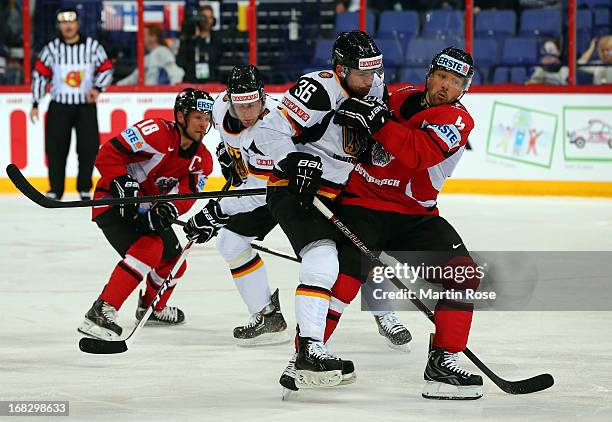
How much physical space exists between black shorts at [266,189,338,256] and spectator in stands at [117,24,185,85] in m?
6.49

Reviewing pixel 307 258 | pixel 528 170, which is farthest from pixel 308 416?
pixel 528 170

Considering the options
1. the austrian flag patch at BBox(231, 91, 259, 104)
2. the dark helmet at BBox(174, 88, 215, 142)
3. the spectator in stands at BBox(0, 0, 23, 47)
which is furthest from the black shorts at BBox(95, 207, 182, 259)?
the spectator in stands at BBox(0, 0, 23, 47)

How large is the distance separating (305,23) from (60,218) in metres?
2.98

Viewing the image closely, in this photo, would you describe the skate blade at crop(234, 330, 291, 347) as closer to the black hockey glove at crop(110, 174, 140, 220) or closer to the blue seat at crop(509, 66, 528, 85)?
the black hockey glove at crop(110, 174, 140, 220)

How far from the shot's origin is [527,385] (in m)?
3.38

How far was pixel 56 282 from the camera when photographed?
17.8ft

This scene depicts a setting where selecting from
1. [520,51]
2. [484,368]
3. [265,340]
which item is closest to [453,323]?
[484,368]

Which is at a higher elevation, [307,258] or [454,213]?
[307,258]

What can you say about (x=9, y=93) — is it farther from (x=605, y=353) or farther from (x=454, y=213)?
(x=605, y=353)

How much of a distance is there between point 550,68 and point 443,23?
0.93 m

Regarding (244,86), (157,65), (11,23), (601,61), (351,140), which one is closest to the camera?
(351,140)

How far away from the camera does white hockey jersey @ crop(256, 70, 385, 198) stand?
346cm

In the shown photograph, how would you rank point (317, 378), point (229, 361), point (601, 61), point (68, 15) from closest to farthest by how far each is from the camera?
point (317, 378) → point (229, 361) → point (68, 15) → point (601, 61)

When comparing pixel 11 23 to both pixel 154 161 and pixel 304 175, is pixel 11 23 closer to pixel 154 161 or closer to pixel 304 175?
pixel 154 161
